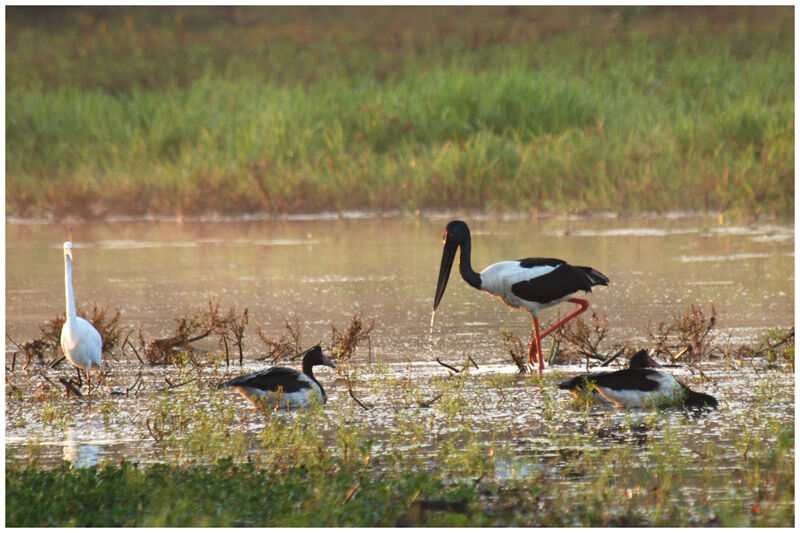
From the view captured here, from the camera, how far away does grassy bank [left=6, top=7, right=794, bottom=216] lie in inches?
834

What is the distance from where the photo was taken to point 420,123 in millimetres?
23719

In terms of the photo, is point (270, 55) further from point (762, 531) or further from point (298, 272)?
point (762, 531)

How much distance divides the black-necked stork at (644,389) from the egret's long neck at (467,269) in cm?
235

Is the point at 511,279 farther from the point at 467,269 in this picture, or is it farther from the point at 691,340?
the point at 691,340

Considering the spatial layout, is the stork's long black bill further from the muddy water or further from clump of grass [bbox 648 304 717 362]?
clump of grass [bbox 648 304 717 362]

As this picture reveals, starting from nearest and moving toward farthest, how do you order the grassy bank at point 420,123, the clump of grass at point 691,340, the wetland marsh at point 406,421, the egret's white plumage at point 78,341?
the wetland marsh at point 406,421, the egret's white plumage at point 78,341, the clump of grass at point 691,340, the grassy bank at point 420,123

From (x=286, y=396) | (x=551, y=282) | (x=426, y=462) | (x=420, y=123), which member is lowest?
(x=426, y=462)

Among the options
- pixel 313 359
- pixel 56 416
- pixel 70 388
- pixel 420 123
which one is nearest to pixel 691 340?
pixel 313 359

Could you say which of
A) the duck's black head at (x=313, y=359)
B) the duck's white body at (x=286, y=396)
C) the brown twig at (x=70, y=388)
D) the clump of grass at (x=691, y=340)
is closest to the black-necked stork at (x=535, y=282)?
the clump of grass at (x=691, y=340)

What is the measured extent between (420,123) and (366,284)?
403 inches

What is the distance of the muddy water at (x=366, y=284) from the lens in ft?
26.4

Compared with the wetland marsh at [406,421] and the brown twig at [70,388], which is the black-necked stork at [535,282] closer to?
the wetland marsh at [406,421]

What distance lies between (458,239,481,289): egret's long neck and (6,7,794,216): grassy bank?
10.7 meters

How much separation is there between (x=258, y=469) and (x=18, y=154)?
20054 mm
